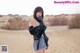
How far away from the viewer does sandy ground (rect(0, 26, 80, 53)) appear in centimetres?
213

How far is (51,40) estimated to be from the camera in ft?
7.04

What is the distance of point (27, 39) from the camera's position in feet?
6.99

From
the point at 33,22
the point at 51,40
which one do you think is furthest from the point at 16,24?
the point at 51,40

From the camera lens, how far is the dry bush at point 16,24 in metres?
2.12

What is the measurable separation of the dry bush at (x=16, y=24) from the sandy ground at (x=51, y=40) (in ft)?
0.13

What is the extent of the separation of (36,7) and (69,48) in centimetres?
51

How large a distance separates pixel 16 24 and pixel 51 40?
37 cm

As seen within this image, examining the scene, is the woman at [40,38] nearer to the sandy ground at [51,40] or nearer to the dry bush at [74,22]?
the sandy ground at [51,40]

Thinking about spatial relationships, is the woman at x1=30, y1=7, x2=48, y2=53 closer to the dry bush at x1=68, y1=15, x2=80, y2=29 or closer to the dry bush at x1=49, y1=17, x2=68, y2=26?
the dry bush at x1=49, y1=17, x2=68, y2=26

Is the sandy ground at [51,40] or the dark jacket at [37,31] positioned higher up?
the dark jacket at [37,31]

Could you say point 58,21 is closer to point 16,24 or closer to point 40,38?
Result: point 40,38

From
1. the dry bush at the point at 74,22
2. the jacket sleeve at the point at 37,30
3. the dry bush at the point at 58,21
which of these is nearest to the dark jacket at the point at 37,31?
the jacket sleeve at the point at 37,30

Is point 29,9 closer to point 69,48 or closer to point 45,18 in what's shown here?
point 45,18

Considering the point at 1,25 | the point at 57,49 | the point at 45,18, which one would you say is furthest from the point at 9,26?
the point at 57,49
